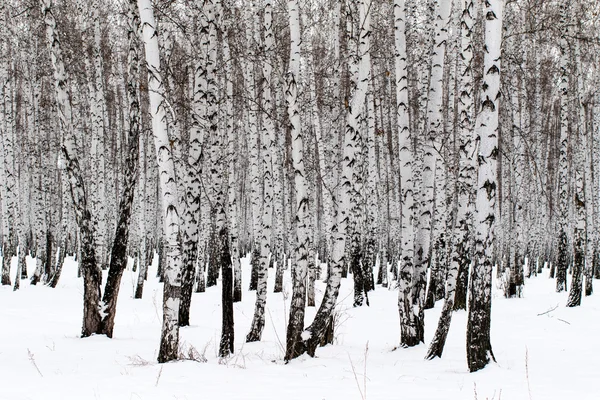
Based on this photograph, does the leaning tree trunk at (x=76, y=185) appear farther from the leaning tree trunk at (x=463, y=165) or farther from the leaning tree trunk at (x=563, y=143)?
the leaning tree trunk at (x=563, y=143)

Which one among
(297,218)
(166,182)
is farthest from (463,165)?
(166,182)

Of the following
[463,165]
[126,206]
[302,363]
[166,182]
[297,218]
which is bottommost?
[302,363]

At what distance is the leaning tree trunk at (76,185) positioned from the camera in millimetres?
8555

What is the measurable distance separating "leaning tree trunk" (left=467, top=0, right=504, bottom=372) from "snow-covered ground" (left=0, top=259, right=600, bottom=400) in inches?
15.4

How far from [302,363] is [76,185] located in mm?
4959

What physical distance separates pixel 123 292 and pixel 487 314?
13174 millimetres

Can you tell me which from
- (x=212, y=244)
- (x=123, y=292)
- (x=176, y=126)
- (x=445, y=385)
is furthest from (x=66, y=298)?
(x=445, y=385)

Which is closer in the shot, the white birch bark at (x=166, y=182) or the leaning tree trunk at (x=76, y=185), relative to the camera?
the white birch bark at (x=166, y=182)

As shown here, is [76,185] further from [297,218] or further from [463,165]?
[463,165]

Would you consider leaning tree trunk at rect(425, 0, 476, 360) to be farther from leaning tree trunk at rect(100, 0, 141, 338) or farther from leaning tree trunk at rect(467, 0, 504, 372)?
leaning tree trunk at rect(100, 0, 141, 338)

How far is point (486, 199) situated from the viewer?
616cm

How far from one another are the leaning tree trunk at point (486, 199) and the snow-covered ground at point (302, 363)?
0.39 m

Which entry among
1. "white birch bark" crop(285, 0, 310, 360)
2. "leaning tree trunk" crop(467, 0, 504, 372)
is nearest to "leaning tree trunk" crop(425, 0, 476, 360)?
"leaning tree trunk" crop(467, 0, 504, 372)

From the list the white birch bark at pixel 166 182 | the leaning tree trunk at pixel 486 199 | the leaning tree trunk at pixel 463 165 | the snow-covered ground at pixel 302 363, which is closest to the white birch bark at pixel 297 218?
the snow-covered ground at pixel 302 363
